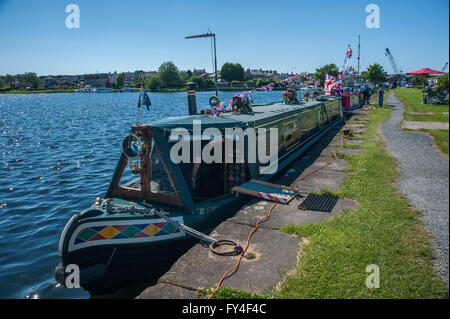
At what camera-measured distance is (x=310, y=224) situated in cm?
653

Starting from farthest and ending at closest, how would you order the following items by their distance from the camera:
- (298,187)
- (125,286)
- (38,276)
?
(298,187)
(38,276)
(125,286)

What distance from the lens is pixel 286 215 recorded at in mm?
7199

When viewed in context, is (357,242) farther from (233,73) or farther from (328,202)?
(233,73)

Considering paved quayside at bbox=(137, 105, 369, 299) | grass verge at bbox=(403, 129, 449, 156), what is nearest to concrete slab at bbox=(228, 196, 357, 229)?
paved quayside at bbox=(137, 105, 369, 299)

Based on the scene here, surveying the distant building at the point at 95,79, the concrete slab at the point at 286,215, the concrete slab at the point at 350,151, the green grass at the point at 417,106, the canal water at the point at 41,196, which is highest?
the distant building at the point at 95,79

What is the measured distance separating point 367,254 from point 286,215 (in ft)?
7.49

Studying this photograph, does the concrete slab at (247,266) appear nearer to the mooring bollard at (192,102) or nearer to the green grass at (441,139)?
the green grass at (441,139)

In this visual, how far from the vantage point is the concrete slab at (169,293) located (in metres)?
4.67

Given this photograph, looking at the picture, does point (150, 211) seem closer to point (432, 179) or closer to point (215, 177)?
point (215, 177)

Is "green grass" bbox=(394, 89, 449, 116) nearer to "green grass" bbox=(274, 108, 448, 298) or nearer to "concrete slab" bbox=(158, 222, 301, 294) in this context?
"green grass" bbox=(274, 108, 448, 298)

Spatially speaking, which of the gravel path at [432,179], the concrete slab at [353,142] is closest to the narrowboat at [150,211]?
the gravel path at [432,179]

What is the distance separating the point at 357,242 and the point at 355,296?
1.44m

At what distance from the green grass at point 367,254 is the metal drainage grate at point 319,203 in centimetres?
53
